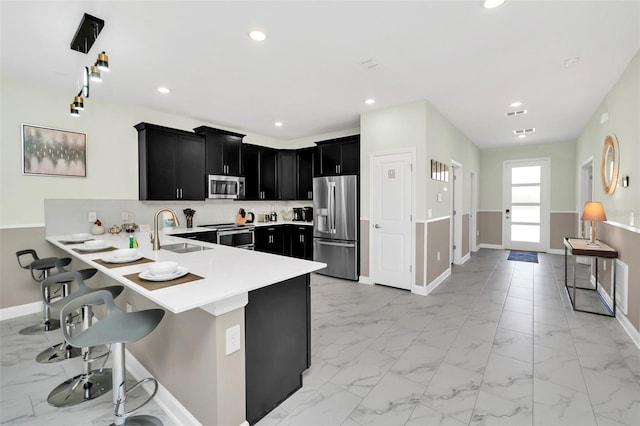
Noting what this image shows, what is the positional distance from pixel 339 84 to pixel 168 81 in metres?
2.00

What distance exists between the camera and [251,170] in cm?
577

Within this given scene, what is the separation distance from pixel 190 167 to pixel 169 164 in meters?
0.32

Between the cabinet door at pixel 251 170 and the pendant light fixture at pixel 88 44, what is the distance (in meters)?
3.03

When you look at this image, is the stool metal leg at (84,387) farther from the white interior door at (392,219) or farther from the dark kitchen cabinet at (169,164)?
the white interior door at (392,219)

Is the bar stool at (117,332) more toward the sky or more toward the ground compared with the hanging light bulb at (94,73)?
more toward the ground

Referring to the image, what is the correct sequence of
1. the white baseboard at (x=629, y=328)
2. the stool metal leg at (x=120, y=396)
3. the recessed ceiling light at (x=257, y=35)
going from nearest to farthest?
the stool metal leg at (x=120, y=396) < the recessed ceiling light at (x=257, y=35) < the white baseboard at (x=629, y=328)

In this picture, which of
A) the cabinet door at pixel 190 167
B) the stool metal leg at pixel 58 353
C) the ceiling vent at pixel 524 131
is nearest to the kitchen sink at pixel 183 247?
the stool metal leg at pixel 58 353

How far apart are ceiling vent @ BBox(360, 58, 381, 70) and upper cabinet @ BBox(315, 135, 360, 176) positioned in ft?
5.93

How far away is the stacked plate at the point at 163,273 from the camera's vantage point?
169cm

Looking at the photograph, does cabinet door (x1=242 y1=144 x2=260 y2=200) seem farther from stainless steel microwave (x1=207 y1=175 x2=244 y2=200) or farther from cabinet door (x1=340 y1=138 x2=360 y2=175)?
cabinet door (x1=340 y1=138 x2=360 y2=175)

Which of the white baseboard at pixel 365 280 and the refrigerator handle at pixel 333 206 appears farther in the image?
the refrigerator handle at pixel 333 206

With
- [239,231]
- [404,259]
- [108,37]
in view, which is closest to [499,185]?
[404,259]

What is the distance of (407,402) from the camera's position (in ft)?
6.48

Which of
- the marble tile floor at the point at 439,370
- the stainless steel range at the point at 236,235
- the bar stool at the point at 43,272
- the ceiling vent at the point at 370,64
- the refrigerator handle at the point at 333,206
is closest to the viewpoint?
the marble tile floor at the point at 439,370
